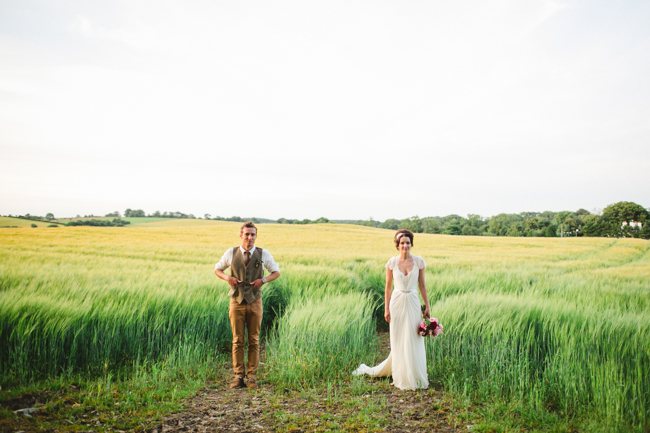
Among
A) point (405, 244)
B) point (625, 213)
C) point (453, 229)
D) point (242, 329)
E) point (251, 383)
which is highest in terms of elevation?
point (625, 213)

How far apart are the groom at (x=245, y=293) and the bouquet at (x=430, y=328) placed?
219 cm

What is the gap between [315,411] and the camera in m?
4.09

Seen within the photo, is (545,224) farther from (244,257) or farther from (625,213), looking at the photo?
(244,257)

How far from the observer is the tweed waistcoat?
4.77 metres

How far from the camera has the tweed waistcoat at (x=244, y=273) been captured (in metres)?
4.77

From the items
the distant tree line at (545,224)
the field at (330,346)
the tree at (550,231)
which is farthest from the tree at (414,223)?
the field at (330,346)

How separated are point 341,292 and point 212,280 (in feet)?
11.3

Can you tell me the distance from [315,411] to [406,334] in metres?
1.57

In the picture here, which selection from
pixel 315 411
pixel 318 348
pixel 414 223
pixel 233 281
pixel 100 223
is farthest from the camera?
pixel 414 223

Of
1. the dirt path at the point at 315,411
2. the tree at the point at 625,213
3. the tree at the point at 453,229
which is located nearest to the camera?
the dirt path at the point at 315,411

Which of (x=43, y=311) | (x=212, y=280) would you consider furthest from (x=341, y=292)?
(x=43, y=311)

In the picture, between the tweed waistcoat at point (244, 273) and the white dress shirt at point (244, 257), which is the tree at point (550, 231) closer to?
the white dress shirt at point (244, 257)

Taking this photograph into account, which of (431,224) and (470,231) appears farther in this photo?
(470,231)

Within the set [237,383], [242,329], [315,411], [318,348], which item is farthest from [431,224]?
[315,411]
